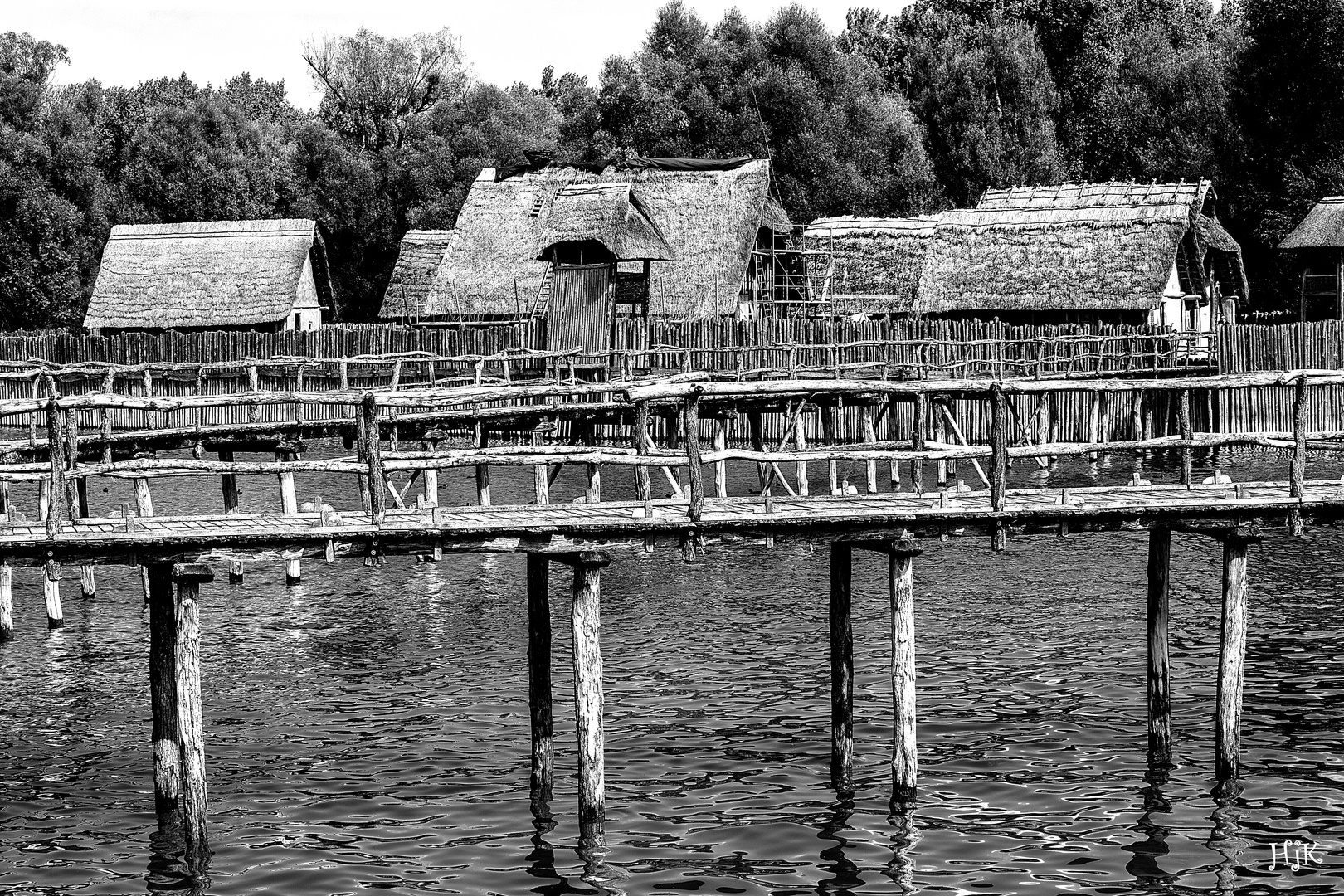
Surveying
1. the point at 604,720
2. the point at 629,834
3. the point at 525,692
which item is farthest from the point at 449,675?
the point at 629,834

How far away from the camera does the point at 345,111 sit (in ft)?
255

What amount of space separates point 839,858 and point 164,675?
580 centimetres

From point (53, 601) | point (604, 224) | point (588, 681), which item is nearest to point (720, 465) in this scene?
point (588, 681)

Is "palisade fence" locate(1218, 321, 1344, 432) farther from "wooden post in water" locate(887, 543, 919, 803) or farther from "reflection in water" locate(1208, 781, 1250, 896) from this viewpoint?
"wooden post in water" locate(887, 543, 919, 803)

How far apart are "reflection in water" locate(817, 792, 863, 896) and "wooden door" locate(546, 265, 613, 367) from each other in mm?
28116

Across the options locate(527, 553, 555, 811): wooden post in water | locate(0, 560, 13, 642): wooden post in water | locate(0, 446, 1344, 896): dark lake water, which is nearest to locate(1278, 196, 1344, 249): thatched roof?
locate(0, 446, 1344, 896): dark lake water

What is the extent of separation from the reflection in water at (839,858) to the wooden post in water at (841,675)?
13.8 inches

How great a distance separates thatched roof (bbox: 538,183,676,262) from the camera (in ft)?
140

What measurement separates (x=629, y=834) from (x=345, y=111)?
219ft

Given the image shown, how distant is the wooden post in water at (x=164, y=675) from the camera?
14719mm

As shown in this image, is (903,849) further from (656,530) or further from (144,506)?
(144,506)

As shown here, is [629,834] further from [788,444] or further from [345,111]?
[345,111]

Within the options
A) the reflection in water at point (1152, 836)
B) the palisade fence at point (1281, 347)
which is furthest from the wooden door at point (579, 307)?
the reflection in water at point (1152, 836)

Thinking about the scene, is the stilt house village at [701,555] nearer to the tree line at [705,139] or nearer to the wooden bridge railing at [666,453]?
the wooden bridge railing at [666,453]
